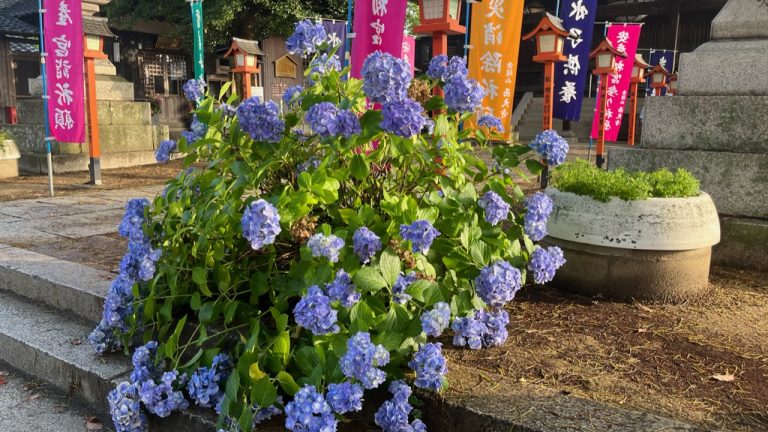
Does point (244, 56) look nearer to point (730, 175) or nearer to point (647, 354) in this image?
point (730, 175)

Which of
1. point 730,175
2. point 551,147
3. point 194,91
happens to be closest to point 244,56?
point 194,91

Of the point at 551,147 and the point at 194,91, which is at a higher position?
the point at 194,91

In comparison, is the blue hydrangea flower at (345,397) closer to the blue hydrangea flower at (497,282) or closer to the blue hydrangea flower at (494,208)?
the blue hydrangea flower at (497,282)

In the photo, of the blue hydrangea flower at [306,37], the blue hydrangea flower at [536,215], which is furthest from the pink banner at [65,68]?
the blue hydrangea flower at [536,215]

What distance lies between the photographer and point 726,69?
4359 millimetres

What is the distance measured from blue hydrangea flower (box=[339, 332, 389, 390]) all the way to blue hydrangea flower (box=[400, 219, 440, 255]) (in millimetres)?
379

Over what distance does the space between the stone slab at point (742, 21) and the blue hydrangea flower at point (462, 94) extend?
322 centimetres

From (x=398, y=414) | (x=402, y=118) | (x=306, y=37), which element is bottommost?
(x=398, y=414)

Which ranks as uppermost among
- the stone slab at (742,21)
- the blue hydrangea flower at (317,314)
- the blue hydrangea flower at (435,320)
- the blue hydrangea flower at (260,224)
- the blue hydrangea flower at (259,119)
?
the stone slab at (742,21)

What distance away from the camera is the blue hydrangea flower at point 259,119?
2.28 meters

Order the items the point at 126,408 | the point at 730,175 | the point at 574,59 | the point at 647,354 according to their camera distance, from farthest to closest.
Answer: the point at 574,59, the point at 730,175, the point at 647,354, the point at 126,408

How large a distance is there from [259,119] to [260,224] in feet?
1.80

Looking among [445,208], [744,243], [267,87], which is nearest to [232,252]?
[445,208]

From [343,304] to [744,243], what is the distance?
3.47 metres
